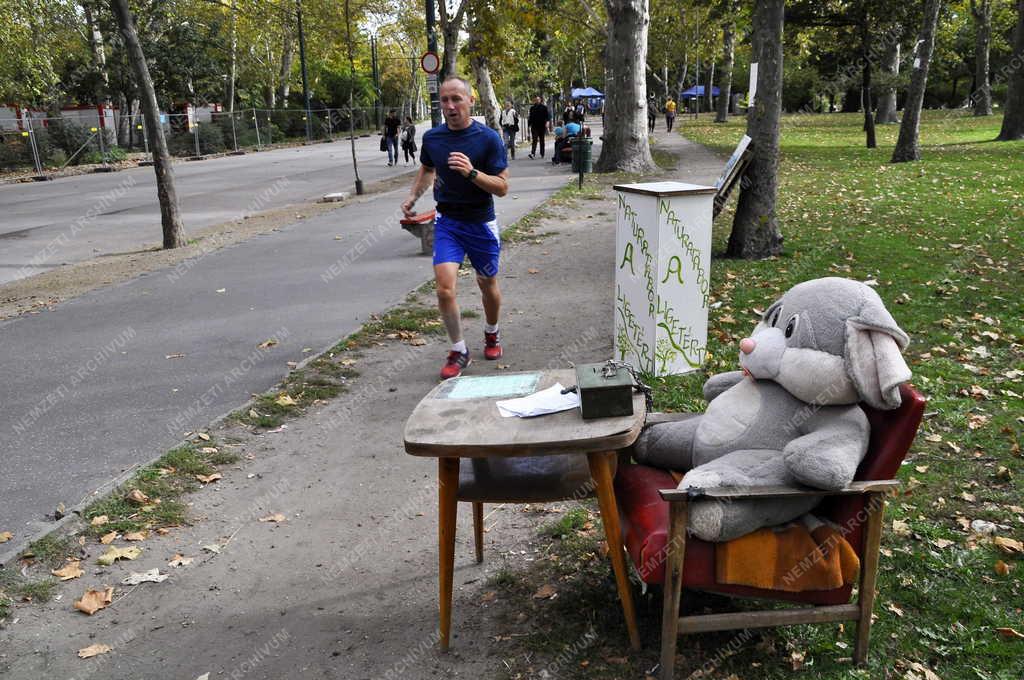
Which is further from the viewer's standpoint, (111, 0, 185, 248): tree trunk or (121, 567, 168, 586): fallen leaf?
(111, 0, 185, 248): tree trunk

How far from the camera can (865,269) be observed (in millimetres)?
9484

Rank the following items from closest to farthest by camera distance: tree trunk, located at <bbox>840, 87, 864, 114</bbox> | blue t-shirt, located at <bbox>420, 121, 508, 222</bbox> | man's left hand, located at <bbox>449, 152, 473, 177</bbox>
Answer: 1. man's left hand, located at <bbox>449, 152, 473, 177</bbox>
2. blue t-shirt, located at <bbox>420, 121, 508, 222</bbox>
3. tree trunk, located at <bbox>840, 87, 864, 114</bbox>

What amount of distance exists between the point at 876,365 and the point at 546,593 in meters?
1.75

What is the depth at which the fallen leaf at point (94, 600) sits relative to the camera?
3.82 m

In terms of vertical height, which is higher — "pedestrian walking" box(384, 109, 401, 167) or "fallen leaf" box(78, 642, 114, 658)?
"pedestrian walking" box(384, 109, 401, 167)

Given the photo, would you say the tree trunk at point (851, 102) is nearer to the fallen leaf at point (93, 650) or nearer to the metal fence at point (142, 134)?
the metal fence at point (142, 134)

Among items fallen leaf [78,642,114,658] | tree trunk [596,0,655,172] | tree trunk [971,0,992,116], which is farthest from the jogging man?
tree trunk [971,0,992,116]

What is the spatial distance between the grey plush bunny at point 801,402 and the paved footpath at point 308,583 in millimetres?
810

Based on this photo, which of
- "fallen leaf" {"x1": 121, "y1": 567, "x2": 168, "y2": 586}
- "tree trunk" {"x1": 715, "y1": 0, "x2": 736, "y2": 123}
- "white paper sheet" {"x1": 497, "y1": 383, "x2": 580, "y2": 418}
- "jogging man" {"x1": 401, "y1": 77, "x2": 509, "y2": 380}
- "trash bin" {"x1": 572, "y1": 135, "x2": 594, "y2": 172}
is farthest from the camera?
"tree trunk" {"x1": 715, "y1": 0, "x2": 736, "y2": 123}

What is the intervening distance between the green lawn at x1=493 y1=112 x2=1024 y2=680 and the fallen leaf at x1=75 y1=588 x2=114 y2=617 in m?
1.98

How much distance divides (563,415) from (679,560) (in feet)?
2.30

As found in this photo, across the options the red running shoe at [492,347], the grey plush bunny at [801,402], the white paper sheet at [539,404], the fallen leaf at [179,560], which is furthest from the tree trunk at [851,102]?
the fallen leaf at [179,560]

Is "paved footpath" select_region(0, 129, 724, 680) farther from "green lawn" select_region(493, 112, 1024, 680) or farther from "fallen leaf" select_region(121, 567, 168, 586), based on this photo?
"green lawn" select_region(493, 112, 1024, 680)

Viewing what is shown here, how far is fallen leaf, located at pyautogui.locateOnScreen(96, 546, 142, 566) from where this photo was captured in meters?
4.21
